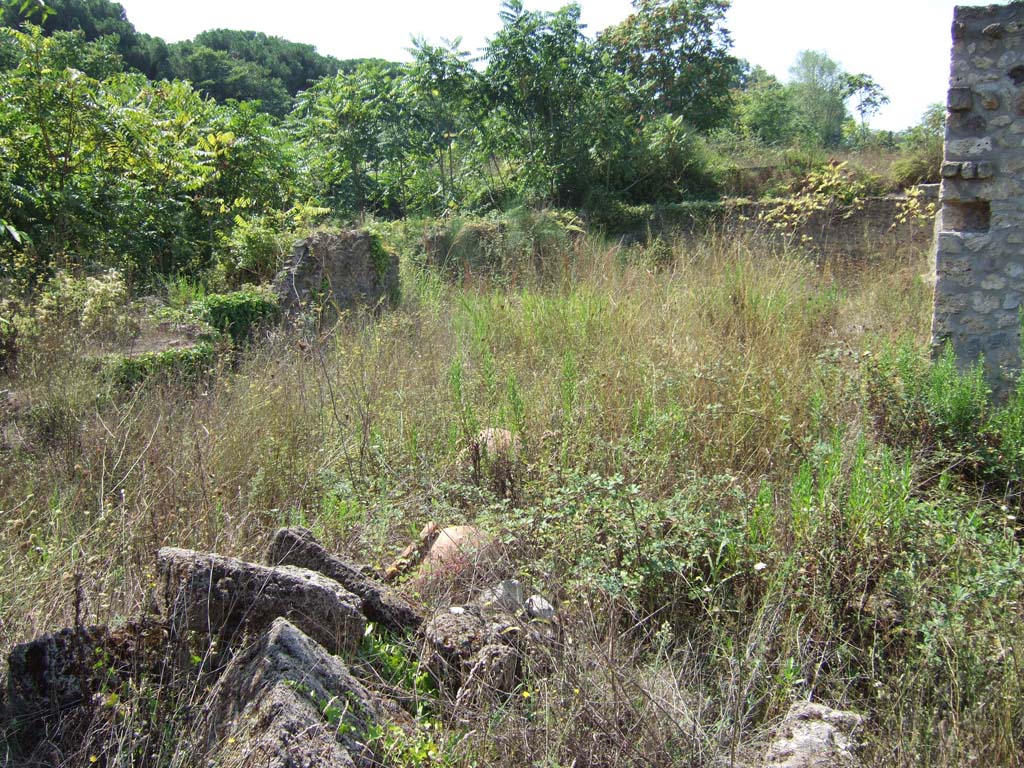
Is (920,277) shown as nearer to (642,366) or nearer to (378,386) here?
(642,366)

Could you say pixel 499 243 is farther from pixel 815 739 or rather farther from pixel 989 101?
pixel 815 739

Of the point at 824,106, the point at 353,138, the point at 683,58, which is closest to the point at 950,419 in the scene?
the point at 353,138

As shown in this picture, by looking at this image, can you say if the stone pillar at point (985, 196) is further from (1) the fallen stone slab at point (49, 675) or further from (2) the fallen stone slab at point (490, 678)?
(1) the fallen stone slab at point (49, 675)

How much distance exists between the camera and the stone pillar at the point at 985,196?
5.65 meters

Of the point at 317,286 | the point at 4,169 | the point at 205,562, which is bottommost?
the point at 205,562

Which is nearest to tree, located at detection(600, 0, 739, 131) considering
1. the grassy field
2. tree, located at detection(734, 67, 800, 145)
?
tree, located at detection(734, 67, 800, 145)

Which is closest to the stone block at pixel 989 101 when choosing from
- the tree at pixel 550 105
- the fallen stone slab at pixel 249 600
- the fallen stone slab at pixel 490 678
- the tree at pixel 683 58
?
the fallen stone slab at pixel 490 678

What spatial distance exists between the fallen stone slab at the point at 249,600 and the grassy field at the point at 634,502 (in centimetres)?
27

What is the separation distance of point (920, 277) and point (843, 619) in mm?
6023

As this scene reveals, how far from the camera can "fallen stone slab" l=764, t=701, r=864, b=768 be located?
7.48ft

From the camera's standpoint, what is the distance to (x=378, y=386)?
204 inches

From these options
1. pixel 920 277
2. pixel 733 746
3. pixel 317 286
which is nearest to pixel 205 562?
pixel 733 746

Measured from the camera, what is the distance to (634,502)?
3.48 metres

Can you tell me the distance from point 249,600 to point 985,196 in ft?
19.2
